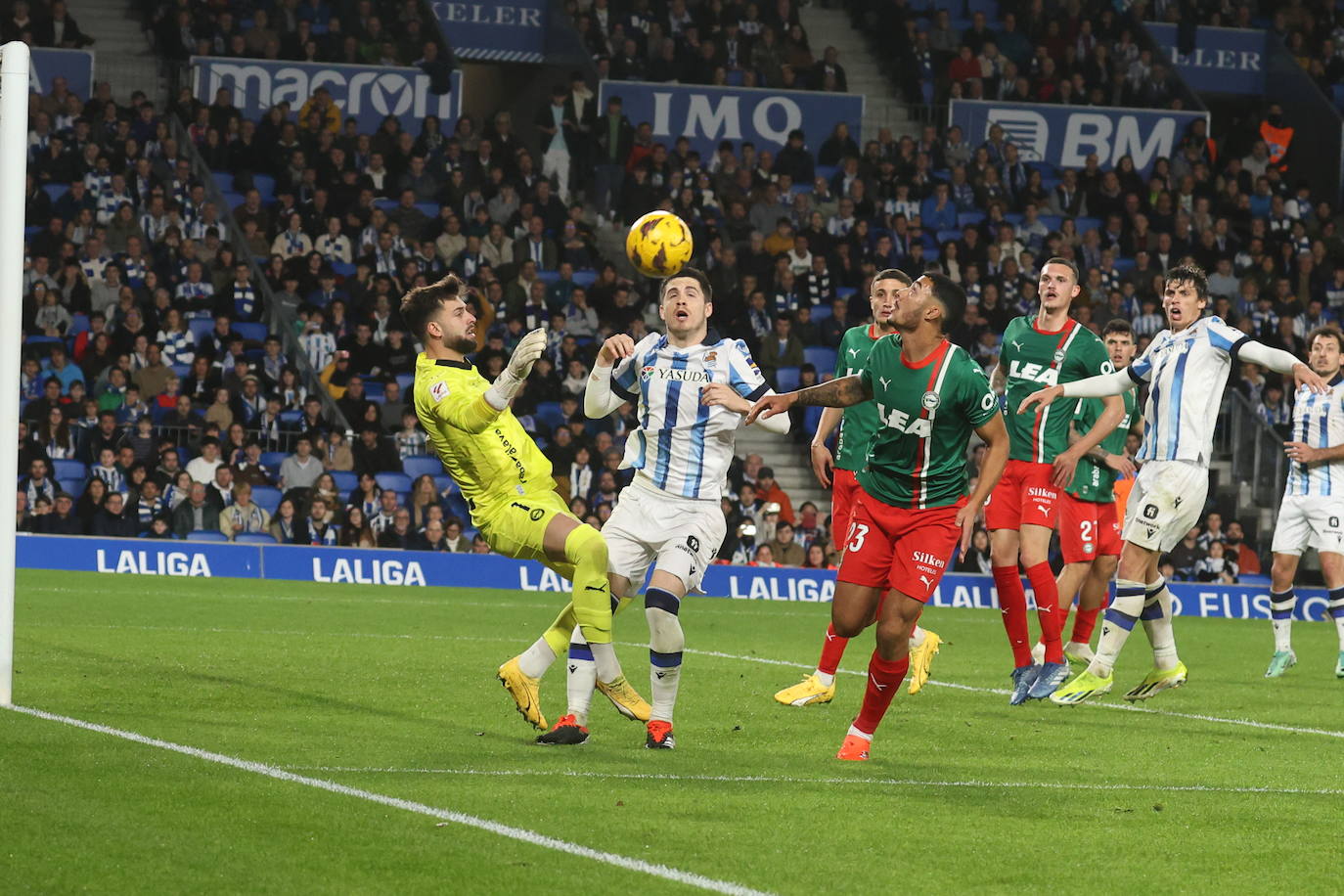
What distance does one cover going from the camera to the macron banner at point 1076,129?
97.8 feet

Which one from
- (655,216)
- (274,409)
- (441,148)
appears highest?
(441,148)

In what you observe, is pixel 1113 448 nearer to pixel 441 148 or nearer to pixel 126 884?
pixel 126 884

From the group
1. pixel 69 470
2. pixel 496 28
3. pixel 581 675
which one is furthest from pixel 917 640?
pixel 496 28

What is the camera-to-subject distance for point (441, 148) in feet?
86.1

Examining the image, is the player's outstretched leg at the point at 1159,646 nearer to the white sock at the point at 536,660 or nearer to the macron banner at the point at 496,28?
the white sock at the point at 536,660

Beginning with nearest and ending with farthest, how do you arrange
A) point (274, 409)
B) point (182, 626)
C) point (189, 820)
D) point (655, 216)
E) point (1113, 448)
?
point (189, 820), point (655, 216), point (1113, 448), point (182, 626), point (274, 409)

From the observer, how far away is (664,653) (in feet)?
28.8

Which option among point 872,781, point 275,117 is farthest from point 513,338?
point 872,781

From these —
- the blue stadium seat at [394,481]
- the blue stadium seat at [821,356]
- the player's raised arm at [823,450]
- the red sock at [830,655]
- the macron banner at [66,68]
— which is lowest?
the red sock at [830,655]

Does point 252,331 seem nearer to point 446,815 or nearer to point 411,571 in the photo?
point 411,571

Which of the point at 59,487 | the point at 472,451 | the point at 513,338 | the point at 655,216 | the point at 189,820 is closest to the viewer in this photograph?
the point at 189,820

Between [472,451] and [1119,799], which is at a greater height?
[472,451]

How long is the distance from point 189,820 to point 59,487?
1495cm

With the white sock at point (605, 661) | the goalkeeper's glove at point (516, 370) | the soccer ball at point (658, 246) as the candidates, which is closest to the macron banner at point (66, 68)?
the soccer ball at point (658, 246)
